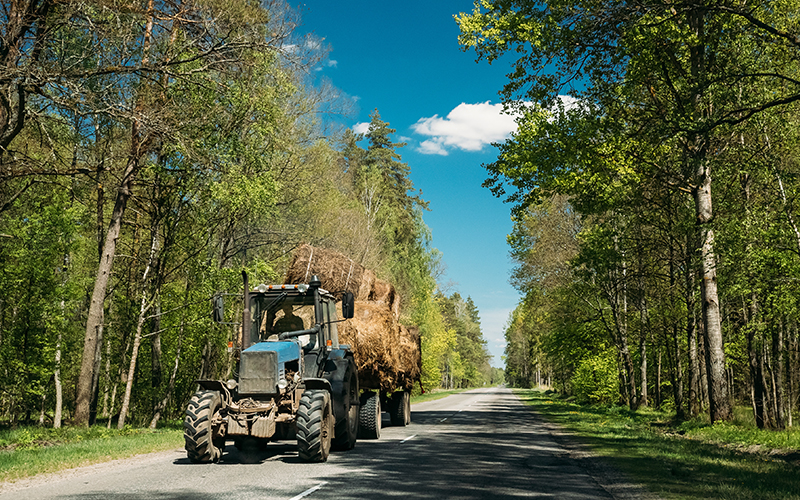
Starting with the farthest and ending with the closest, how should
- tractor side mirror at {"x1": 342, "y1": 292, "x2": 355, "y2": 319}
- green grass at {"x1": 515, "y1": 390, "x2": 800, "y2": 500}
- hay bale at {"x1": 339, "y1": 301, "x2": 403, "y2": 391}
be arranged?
hay bale at {"x1": 339, "y1": 301, "x2": 403, "y2": 391} → tractor side mirror at {"x1": 342, "y1": 292, "x2": 355, "y2": 319} → green grass at {"x1": 515, "y1": 390, "x2": 800, "y2": 500}

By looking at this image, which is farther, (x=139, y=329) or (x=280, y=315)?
(x=139, y=329)

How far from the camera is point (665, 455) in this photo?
1160cm

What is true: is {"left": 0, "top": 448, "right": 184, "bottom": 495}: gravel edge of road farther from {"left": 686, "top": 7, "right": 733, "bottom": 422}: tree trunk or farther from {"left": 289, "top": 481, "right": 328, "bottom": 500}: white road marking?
{"left": 686, "top": 7, "right": 733, "bottom": 422}: tree trunk

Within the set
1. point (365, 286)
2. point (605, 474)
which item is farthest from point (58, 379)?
point (605, 474)

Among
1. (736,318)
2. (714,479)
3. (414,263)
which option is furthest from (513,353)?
(714,479)

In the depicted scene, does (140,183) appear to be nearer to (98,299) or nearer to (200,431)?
(98,299)

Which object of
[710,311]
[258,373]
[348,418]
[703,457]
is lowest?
[703,457]

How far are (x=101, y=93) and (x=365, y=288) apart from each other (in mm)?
8267

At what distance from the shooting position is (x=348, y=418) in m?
11.7

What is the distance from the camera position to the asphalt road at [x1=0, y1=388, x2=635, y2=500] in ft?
23.6

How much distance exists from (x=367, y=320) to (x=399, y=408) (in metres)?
4.35

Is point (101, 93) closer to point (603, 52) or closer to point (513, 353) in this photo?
point (603, 52)

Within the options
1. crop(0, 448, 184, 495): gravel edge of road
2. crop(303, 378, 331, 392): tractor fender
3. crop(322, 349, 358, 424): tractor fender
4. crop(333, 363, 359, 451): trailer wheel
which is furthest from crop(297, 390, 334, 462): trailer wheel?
crop(0, 448, 184, 495): gravel edge of road

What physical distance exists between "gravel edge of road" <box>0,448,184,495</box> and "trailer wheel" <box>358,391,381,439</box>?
4461 millimetres
